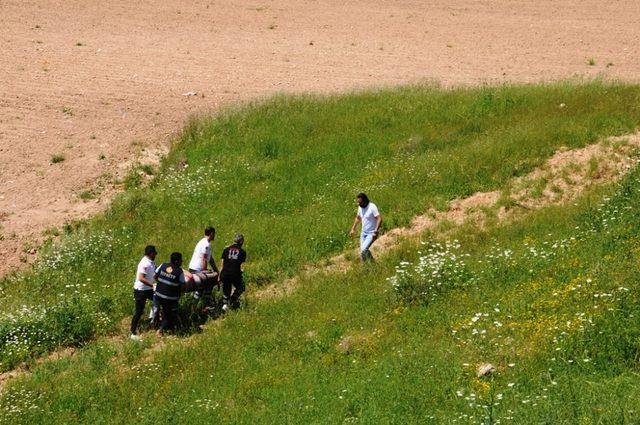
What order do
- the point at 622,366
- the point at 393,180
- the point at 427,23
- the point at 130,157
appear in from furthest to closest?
the point at 427,23 → the point at 130,157 → the point at 393,180 → the point at 622,366

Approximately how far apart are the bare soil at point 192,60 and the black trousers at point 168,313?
4942mm

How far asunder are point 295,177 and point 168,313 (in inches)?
228

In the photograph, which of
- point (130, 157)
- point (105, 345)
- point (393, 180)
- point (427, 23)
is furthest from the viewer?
point (427, 23)

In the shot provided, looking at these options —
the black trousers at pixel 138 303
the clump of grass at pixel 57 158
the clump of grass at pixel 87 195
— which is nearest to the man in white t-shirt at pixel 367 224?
the black trousers at pixel 138 303

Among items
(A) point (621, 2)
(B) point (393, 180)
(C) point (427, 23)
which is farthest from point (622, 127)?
(A) point (621, 2)

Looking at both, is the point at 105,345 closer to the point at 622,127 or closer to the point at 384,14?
the point at 622,127

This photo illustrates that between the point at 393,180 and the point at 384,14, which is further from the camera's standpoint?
the point at 384,14

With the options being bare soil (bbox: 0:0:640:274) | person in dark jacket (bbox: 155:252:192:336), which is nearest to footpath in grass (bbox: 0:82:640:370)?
person in dark jacket (bbox: 155:252:192:336)

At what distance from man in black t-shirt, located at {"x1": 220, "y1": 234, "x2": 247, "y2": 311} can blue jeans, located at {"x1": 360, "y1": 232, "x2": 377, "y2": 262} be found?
216cm

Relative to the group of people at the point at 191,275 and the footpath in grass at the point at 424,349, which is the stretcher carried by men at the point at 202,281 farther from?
the footpath in grass at the point at 424,349

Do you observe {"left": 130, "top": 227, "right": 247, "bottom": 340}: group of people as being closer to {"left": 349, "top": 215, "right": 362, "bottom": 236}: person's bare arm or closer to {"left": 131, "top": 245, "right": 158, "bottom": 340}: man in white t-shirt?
{"left": 131, "top": 245, "right": 158, "bottom": 340}: man in white t-shirt

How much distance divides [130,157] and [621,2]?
23.5 metres

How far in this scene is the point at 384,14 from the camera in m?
36.2

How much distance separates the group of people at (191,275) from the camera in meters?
15.7
